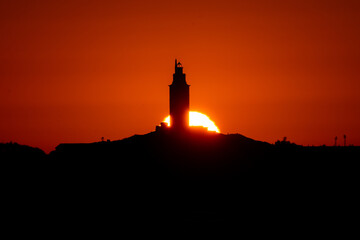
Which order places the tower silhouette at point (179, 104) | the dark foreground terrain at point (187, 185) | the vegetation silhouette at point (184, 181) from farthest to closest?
the tower silhouette at point (179, 104), the vegetation silhouette at point (184, 181), the dark foreground terrain at point (187, 185)

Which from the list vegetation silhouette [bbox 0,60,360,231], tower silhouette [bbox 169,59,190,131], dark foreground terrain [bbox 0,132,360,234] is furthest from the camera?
tower silhouette [bbox 169,59,190,131]

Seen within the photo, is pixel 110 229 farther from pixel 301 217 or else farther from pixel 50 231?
pixel 301 217

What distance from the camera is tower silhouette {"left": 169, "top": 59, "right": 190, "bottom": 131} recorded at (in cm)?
6950

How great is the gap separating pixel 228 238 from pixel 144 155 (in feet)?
72.1

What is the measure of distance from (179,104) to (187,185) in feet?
30.4

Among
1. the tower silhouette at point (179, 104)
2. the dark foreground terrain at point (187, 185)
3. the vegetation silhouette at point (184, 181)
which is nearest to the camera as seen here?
the dark foreground terrain at point (187, 185)

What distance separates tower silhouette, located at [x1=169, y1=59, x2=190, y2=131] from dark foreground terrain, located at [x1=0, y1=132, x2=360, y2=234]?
108cm

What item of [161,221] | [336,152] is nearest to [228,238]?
[161,221]

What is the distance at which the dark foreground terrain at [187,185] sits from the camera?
180 ft

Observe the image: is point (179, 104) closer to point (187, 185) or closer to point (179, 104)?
point (179, 104)

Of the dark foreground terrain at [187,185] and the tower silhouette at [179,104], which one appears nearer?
the dark foreground terrain at [187,185]

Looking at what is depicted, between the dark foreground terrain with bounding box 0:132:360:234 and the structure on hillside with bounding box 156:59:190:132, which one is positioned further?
the structure on hillside with bounding box 156:59:190:132

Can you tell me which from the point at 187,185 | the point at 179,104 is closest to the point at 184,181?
the point at 187,185

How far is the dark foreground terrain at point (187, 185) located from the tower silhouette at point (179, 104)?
1.08 meters
